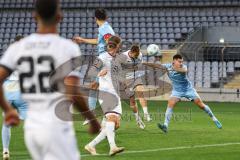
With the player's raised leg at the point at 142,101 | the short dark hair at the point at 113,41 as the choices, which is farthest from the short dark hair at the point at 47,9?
the player's raised leg at the point at 142,101

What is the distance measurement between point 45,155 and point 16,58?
845 mm

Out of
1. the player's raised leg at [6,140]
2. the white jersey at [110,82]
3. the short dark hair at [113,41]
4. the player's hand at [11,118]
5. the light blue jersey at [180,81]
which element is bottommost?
the player's raised leg at [6,140]

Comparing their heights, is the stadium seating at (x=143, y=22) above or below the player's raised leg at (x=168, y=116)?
above

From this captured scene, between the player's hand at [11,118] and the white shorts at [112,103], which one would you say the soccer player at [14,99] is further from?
the player's hand at [11,118]

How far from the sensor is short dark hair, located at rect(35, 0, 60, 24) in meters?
5.23

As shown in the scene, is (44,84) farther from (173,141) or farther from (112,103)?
(173,141)

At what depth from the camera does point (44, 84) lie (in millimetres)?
5258

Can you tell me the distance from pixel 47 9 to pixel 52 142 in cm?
107

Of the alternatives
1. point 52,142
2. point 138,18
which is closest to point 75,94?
point 52,142

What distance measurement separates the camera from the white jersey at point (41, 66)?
17.2 feet

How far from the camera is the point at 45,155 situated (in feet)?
16.9

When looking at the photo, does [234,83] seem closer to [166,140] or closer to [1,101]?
[166,140]

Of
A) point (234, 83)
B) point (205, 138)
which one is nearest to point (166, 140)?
point (205, 138)

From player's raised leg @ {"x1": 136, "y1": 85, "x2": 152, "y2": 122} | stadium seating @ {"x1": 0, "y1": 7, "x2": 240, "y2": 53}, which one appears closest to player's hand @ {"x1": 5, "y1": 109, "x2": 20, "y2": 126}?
player's raised leg @ {"x1": 136, "y1": 85, "x2": 152, "y2": 122}
